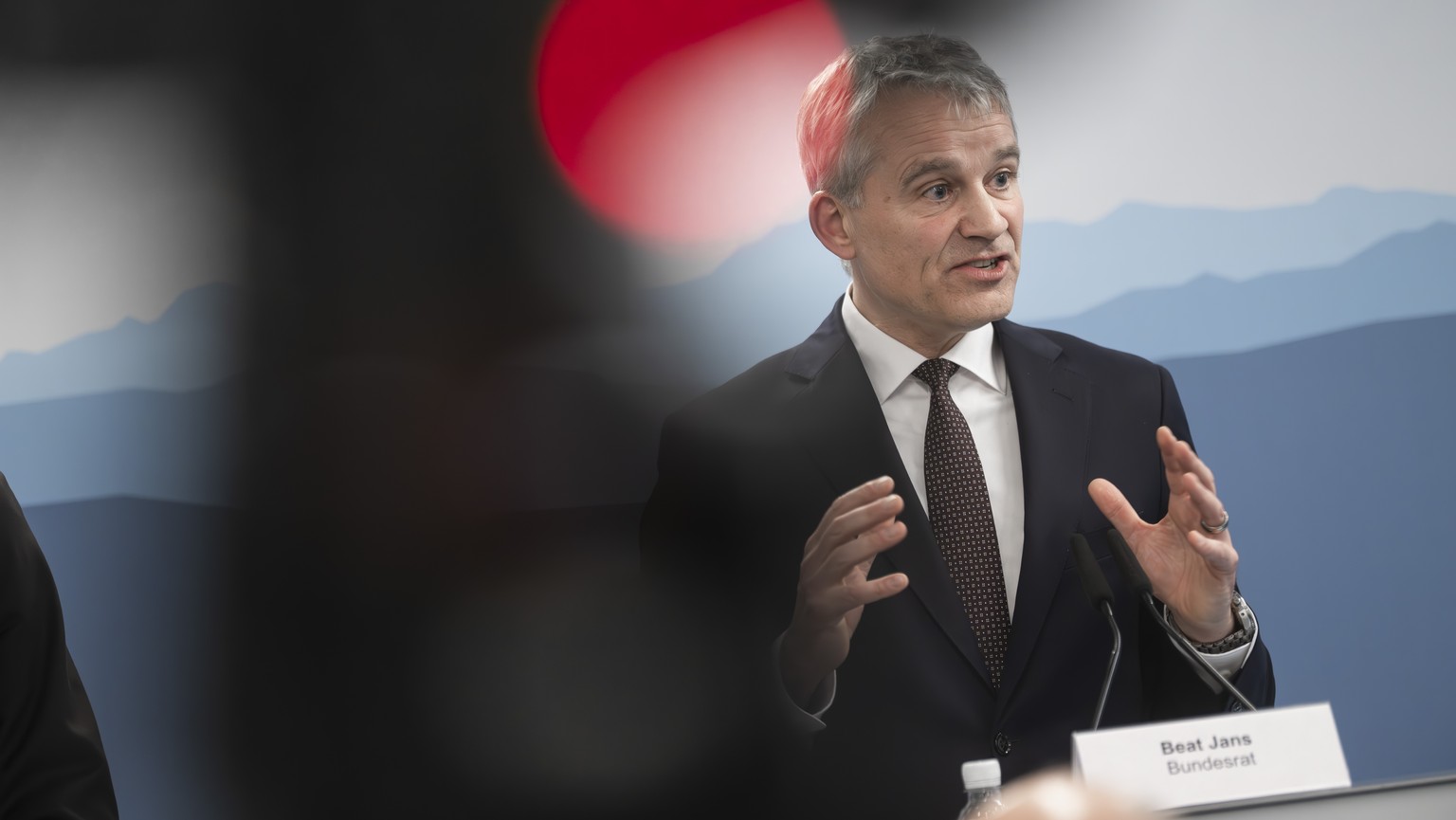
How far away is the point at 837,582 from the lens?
1831 millimetres

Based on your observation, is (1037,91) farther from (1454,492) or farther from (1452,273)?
(1454,492)

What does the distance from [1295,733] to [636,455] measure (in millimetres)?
1082

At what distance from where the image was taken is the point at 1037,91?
2182 millimetres

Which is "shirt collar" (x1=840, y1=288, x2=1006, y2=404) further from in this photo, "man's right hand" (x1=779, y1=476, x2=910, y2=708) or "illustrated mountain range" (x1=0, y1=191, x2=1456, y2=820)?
"man's right hand" (x1=779, y1=476, x2=910, y2=708)

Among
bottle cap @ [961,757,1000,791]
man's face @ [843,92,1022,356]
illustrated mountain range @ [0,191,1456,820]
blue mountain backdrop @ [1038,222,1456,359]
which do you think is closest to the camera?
bottle cap @ [961,757,1000,791]

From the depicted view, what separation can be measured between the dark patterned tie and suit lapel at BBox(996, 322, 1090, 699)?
4cm

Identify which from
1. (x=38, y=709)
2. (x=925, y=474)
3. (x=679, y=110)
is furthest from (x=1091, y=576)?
(x=38, y=709)

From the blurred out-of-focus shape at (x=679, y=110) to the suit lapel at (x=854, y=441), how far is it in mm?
258

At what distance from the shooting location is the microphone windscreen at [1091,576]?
1.61 m

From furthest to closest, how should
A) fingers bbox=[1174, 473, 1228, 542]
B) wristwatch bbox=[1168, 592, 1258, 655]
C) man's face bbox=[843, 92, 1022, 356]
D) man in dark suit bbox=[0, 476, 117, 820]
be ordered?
man's face bbox=[843, 92, 1022, 356] → wristwatch bbox=[1168, 592, 1258, 655] → fingers bbox=[1174, 473, 1228, 542] → man in dark suit bbox=[0, 476, 117, 820]

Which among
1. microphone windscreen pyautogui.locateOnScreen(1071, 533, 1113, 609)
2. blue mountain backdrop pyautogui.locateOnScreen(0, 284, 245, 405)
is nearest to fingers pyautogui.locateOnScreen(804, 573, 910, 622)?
microphone windscreen pyautogui.locateOnScreen(1071, 533, 1113, 609)

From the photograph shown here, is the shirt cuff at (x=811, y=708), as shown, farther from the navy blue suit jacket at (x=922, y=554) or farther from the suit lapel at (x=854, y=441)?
the suit lapel at (x=854, y=441)

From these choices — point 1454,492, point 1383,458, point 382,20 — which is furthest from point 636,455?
point 1454,492

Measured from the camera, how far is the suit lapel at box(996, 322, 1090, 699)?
1938mm
